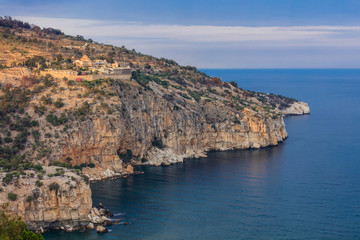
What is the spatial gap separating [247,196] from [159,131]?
22.8 m

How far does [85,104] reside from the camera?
66.6 m

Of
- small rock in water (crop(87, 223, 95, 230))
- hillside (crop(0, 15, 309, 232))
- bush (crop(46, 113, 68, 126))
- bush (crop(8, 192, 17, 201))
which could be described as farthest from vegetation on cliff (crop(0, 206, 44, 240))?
bush (crop(46, 113, 68, 126))

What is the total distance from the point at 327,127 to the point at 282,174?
40585 millimetres

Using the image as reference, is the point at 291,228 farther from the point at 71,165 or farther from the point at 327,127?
the point at 327,127

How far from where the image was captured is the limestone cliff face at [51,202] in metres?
45.8

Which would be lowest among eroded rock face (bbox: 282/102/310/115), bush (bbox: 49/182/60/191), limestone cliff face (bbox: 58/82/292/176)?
bush (bbox: 49/182/60/191)

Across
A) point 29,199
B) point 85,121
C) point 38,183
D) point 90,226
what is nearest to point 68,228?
point 90,226

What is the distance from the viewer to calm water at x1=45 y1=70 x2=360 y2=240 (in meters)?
47.1

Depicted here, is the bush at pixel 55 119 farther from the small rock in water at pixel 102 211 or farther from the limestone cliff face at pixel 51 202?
the small rock in water at pixel 102 211

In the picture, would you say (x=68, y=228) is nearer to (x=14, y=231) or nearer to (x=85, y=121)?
(x=14, y=231)

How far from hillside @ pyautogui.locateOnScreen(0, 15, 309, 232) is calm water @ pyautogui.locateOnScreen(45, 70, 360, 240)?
10.4 feet

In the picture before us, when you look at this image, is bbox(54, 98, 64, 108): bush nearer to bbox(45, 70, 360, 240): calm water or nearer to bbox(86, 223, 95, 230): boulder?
bbox(45, 70, 360, 240): calm water

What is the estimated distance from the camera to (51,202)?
47531 mm

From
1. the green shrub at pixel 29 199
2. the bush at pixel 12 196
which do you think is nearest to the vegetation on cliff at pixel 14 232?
the bush at pixel 12 196
